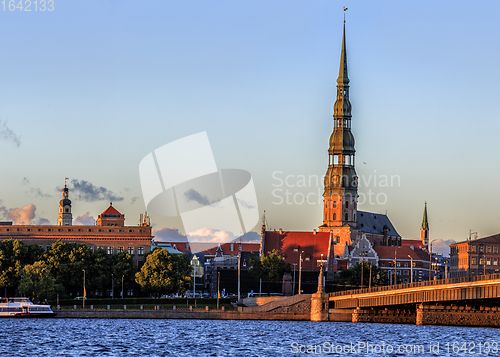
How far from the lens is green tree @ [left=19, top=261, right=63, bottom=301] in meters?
159

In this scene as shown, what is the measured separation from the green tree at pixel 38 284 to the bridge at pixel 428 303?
44.4 metres

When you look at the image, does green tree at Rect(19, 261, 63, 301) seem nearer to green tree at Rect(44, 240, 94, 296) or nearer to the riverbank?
green tree at Rect(44, 240, 94, 296)

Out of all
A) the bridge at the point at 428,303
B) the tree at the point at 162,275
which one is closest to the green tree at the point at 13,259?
the tree at the point at 162,275

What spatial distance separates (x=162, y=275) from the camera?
172m

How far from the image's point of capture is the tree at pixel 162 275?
17100cm

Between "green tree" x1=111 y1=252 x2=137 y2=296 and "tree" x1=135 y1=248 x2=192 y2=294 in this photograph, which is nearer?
"tree" x1=135 y1=248 x2=192 y2=294

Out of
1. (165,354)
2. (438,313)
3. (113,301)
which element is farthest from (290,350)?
(113,301)

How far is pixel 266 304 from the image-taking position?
15162cm

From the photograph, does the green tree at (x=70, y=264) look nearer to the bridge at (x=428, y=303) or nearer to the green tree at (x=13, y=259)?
the green tree at (x=13, y=259)

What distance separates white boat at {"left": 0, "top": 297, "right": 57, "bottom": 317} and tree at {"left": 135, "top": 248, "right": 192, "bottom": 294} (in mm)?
25689

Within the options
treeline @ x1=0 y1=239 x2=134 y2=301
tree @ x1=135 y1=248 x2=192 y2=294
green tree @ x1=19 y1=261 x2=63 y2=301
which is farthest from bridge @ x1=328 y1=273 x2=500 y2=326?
treeline @ x1=0 y1=239 x2=134 y2=301

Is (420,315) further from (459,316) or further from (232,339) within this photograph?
(232,339)

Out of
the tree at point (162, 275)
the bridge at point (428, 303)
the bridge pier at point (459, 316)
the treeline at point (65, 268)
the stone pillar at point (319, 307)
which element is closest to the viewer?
the bridge at point (428, 303)

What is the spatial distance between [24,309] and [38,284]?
1334cm
